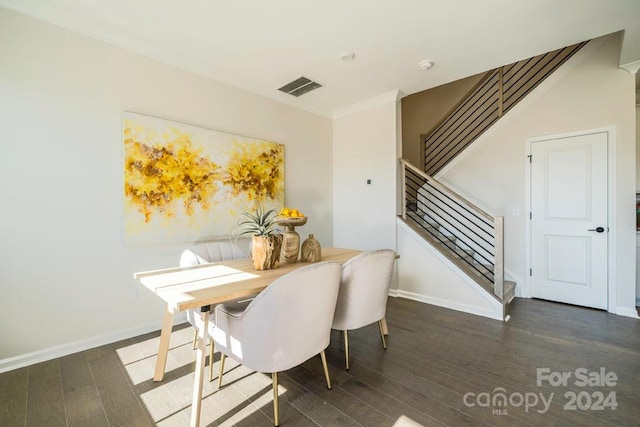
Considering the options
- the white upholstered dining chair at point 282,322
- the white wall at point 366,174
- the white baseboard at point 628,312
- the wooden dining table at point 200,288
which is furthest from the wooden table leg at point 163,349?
the white baseboard at point 628,312

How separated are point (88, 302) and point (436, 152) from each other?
5.41 metres

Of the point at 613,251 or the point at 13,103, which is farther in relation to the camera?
the point at 613,251

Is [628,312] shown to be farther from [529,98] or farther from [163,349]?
[163,349]

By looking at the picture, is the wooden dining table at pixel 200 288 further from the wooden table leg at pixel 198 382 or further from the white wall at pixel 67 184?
the white wall at pixel 67 184

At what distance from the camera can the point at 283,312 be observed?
1.42m

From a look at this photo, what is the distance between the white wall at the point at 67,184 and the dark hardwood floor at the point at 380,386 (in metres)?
0.34

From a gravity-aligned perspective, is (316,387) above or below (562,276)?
below

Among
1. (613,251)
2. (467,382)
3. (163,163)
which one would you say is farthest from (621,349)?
(163,163)

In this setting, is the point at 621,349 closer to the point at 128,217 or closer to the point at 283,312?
the point at 283,312

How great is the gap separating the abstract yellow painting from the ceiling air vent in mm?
775

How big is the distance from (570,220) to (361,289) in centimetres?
316

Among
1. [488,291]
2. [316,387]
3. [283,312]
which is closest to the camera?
[283,312]

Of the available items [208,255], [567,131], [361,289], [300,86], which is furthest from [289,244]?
[567,131]

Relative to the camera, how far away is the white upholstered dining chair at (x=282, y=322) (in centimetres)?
140
